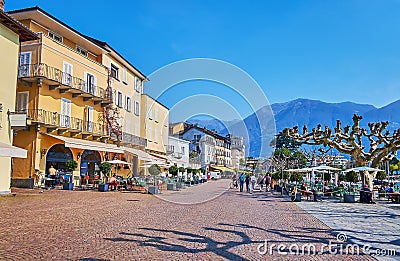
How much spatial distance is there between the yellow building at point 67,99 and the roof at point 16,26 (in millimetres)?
4087

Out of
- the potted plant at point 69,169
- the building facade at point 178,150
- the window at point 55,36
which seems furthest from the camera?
the building facade at point 178,150

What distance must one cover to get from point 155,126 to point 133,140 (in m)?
7.54

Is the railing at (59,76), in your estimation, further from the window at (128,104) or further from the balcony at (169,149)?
Answer: the balcony at (169,149)

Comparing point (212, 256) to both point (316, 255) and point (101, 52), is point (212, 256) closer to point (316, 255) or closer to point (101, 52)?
point (316, 255)

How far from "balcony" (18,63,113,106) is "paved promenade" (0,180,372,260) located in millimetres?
12614

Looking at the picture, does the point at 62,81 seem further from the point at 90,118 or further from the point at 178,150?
the point at 178,150

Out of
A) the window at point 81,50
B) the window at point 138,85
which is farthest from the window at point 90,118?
the window at point 138,85

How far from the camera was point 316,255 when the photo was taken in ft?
21.9

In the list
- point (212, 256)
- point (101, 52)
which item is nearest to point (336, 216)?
point (212, 256)

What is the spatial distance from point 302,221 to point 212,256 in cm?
555

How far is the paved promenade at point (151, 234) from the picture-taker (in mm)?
6457

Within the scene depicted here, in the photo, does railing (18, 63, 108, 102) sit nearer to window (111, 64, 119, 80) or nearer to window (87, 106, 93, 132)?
window (87, 106, 93, 132)

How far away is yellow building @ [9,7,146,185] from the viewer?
23.4m

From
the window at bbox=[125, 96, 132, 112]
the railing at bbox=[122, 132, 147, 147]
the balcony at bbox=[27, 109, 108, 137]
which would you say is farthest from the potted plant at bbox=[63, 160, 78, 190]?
the window at bbox=[125, 96, 132, 112]
